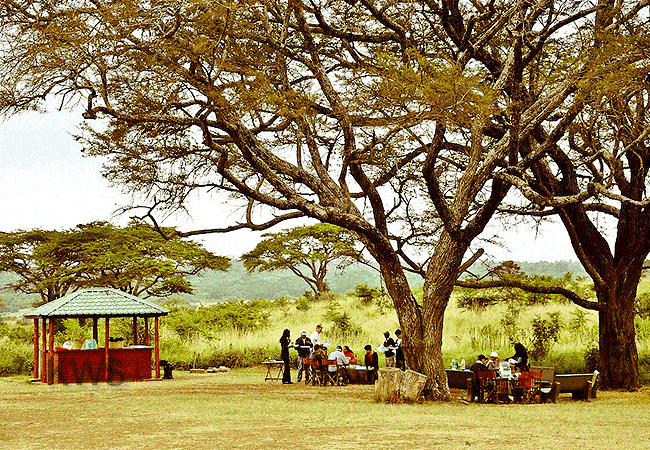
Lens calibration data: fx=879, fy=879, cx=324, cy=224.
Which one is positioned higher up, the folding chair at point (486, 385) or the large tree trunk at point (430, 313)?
the large tree trunk at point (430, 313)

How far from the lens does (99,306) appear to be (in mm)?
22562

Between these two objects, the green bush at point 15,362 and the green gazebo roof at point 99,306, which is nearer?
the green gazebo roof at point 99,306

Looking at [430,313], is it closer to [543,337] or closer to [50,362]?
[543,337]

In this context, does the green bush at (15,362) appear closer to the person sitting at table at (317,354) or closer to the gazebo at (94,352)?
the gazebo at (94,352)

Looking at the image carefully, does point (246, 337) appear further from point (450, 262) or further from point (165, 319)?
point (450, 262)

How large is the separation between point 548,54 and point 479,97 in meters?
6.89

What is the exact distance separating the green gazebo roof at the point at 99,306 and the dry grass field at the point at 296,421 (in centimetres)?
283

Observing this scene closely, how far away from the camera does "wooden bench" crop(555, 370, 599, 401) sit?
17344mm

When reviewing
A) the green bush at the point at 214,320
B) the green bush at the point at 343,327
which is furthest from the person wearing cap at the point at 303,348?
the green bush at the point at 214,320

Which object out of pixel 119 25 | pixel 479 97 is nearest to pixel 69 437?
pixel 119 25

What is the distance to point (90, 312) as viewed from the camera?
2214cm

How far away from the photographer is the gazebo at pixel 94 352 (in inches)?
869

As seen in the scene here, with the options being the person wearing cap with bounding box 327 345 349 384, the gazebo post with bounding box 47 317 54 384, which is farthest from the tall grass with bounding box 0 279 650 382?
the gazebo post with bounding box 47 317 54 384

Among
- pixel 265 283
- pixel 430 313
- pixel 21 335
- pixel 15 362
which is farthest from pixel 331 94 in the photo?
pixel 265 283
